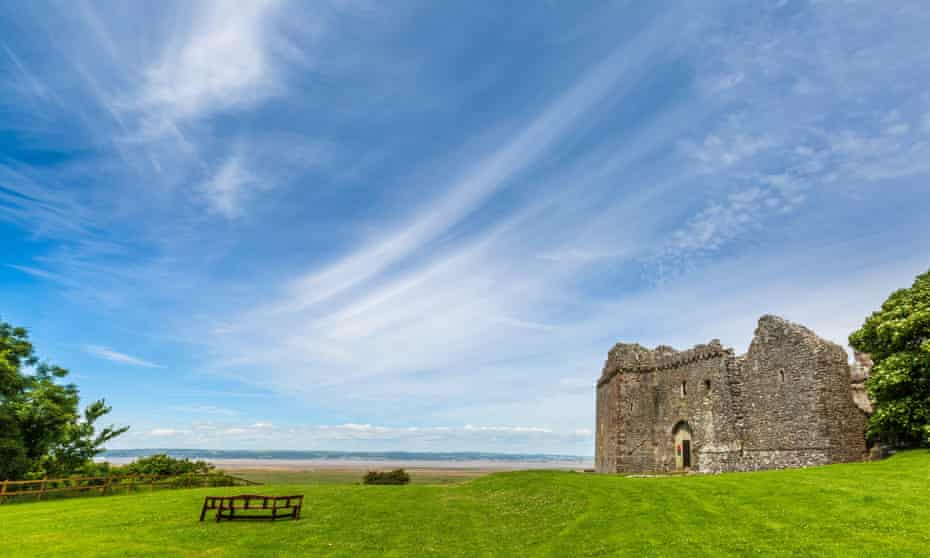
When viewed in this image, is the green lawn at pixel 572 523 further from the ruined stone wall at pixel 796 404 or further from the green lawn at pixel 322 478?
the green lawn at pixel 322 478

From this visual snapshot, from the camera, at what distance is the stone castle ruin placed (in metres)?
31.2

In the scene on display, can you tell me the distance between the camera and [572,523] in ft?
64.4

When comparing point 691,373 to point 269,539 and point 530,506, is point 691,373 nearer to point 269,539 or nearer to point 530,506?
point 530,506

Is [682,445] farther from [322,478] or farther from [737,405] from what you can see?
[322,478]

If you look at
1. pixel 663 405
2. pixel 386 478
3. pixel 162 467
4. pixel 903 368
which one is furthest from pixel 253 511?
pixel 903 368

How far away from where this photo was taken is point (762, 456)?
33562 millimetres

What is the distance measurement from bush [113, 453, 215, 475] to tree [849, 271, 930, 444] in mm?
47218

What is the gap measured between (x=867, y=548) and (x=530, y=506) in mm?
13434

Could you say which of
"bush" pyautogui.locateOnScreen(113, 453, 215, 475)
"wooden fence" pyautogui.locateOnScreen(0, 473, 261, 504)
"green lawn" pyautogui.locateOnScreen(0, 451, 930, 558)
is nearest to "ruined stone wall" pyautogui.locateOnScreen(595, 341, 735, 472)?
"green lawn" pyautogui.locateOnScreen(0, 451, 930, 558)

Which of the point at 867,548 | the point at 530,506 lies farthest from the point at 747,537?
the point at 530,506

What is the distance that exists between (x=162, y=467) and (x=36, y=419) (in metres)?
9.95

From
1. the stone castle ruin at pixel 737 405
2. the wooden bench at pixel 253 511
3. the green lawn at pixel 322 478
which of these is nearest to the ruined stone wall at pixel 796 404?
the stone castle ruin at pixel 737 405

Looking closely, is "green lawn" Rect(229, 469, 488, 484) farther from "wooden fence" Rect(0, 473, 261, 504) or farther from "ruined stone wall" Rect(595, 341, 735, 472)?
"wooden fence" Rect(0, 473, 261, 504)

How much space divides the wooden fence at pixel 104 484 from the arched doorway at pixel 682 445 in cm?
3364
